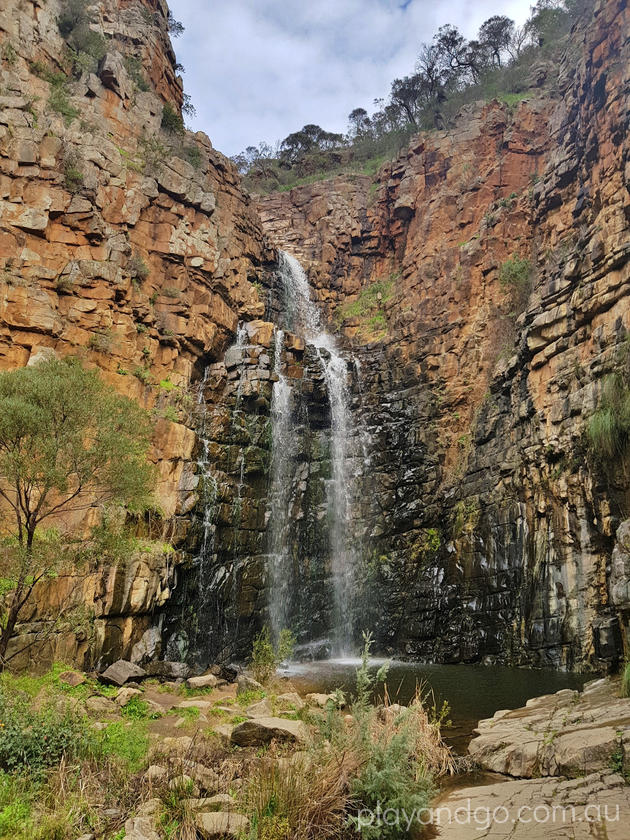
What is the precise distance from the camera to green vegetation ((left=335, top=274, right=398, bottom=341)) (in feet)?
101

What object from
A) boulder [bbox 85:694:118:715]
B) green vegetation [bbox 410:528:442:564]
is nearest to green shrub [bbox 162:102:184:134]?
green vegetation [bbox 410:528:442:564]

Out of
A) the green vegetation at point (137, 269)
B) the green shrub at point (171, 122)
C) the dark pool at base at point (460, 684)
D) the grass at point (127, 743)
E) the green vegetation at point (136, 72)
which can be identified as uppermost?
the green vegetation at point (136, 72)

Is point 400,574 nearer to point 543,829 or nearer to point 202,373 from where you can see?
point 202,373

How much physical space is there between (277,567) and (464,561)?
711cm

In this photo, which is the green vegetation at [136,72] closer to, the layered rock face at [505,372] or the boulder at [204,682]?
the layered rock face at [505,372]

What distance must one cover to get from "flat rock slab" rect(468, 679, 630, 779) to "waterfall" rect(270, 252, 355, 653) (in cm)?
1145

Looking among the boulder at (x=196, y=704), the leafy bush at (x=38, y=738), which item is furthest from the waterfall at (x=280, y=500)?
the leafy bush at (x=38, y=738)

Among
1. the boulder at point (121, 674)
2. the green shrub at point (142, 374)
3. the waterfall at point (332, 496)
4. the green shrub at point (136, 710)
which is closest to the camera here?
the green shrub at point (136, 710)

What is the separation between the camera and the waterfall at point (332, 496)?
68.9 feet

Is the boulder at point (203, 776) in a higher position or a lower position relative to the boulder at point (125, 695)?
higher

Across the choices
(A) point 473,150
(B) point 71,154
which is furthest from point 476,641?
(A) point 473,150

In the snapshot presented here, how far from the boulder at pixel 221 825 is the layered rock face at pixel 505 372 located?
34.8 ft

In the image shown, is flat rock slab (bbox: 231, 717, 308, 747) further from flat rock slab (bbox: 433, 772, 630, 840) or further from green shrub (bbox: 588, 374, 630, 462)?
green shrub (bbox: 588, 374, 630, 462)

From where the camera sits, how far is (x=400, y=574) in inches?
850
